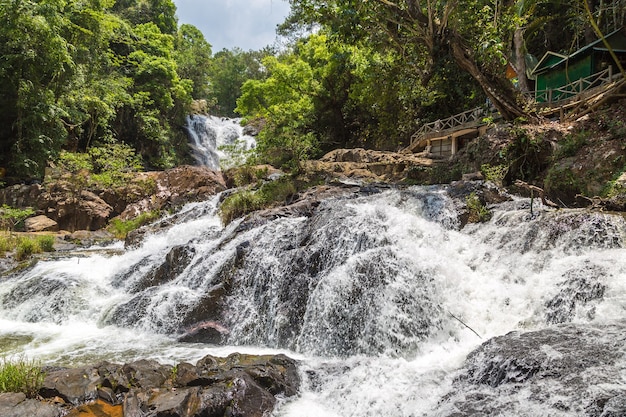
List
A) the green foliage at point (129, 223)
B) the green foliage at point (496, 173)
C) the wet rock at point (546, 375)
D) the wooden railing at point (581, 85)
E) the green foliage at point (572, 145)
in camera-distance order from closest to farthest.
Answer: the wet rock at point (546, 375) < the green foliage at point (572, 145) < the green foliage at point (496, 173) < the wooden railing at point (581, 85) < the green foliage at point (129, 223)

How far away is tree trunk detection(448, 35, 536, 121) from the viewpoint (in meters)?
12.7

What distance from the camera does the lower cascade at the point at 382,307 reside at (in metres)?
4.48

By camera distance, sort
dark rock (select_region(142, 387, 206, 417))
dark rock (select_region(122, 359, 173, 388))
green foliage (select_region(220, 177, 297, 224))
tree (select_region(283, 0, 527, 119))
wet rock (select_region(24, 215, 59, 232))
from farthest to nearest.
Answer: wet rock (select_region(24, 215, 59, 232))
green foliage (select_region(220, 177, 297, 224))
tree (select_region(283, 0, 527, 119))
dark rock (select_region(122, 359, 173, 388))
dark rock (select_region(142, 387, 206, 417))

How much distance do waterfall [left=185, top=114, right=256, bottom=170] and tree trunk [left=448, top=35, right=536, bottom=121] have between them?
19.4 m

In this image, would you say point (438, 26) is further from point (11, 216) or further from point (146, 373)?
point (11, 216)

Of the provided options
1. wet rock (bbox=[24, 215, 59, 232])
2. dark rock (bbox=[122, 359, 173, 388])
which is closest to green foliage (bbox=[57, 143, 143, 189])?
wet rock (bbox=[24, 215, 59, 232])

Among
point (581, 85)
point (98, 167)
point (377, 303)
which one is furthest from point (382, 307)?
point (98, 167)

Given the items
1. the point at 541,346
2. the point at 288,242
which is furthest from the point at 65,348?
the point at 541,346

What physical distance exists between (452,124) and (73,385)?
17575 millimetres

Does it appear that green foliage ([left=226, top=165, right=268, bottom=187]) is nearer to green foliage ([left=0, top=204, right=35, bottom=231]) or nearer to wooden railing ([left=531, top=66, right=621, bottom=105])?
green foliage ([left=0, top=204, right=35, bottom=231])

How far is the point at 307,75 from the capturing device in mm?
23391

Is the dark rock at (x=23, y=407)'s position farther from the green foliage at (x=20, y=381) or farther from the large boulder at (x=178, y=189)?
the large boulder at (x=178, y=189)

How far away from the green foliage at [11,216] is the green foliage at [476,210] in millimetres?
15990

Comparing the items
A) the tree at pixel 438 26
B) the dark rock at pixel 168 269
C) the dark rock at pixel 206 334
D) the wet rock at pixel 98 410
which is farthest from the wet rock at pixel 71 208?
the wet rock at pixel 98 410
